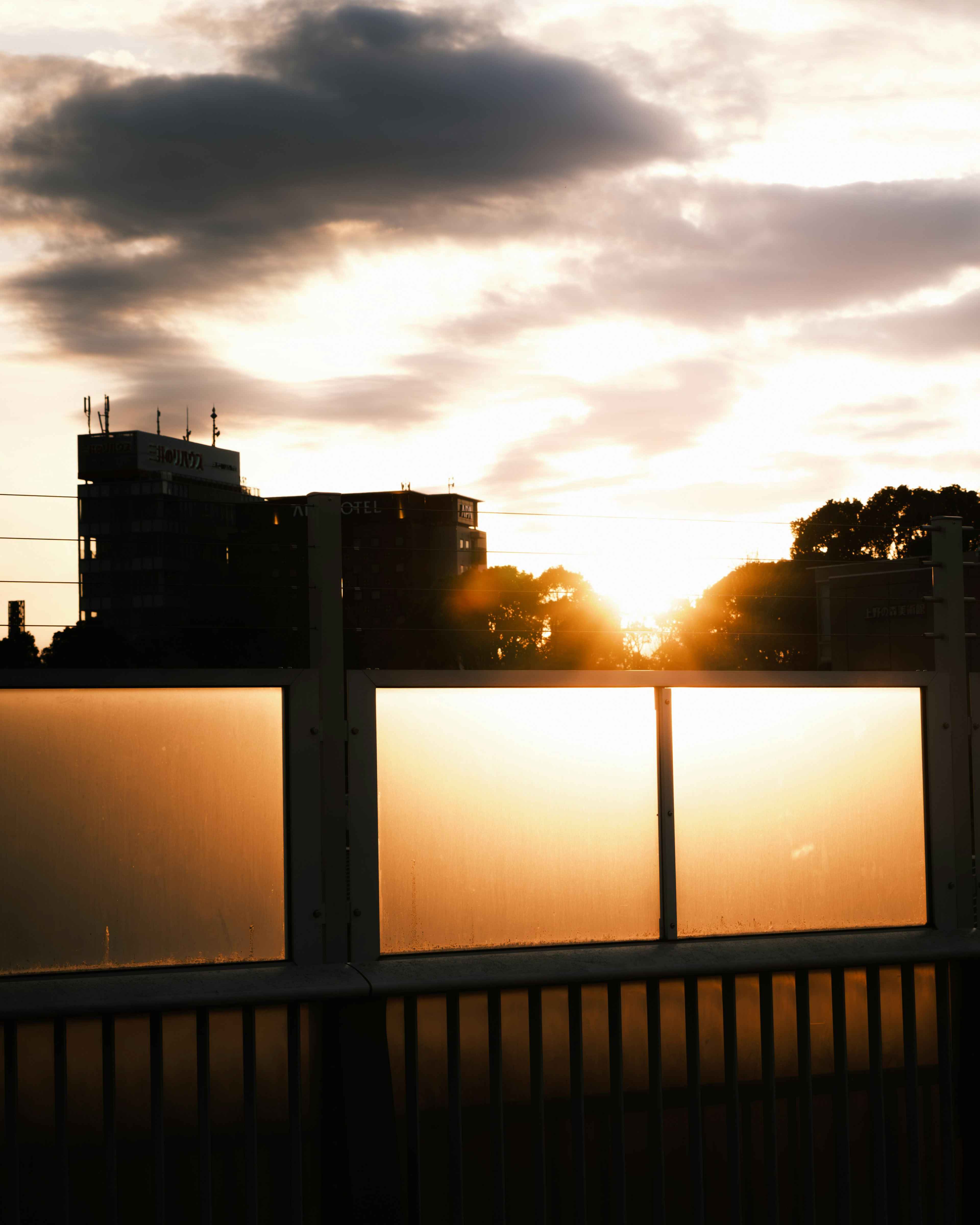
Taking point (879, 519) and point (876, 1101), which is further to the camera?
point (879, 519)

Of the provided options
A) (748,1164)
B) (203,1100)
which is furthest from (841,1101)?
(203,1100)

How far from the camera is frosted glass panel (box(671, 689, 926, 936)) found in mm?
3766

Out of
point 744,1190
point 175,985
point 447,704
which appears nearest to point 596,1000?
point 744,1190

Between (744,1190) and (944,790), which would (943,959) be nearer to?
(944,790)

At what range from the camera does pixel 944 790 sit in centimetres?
Result: 407

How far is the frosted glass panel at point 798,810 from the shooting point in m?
3.77

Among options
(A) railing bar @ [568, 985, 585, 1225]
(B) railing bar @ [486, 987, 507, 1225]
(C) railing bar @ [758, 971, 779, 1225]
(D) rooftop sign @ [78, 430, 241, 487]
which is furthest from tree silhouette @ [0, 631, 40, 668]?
(D) rooftop sign @ [78, 430, 241, 487]

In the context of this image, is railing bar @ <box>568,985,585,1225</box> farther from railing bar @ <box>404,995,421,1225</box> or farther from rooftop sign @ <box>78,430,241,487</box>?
rooftop sign @ <box>78,430,241,487</box>

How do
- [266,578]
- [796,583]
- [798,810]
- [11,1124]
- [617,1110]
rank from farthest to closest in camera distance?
[796,583], [266,578], [798,810], [617,1110], [11,1124]

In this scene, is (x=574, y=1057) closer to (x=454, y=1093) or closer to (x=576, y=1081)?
(x=576, y=1081)

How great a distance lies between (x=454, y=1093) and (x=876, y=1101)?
53.6 inches

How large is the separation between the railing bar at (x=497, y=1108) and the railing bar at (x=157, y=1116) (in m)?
0.91

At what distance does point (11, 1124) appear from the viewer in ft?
9.83

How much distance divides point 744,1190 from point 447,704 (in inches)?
68.7
